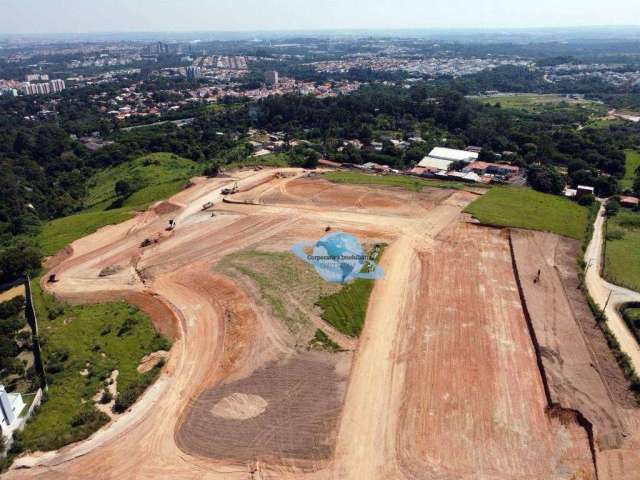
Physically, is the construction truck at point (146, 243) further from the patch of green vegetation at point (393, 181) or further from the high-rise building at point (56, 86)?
the high-rise building at point (56, 86)

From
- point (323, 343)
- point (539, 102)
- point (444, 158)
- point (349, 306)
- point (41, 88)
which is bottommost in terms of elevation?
point (323, 343)

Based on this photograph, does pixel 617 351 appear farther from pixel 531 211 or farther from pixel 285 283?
pixel 531 211

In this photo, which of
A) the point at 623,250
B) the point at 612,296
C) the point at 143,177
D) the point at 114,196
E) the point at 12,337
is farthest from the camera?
the point at 143,177

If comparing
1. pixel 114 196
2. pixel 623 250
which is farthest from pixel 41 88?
pixel 623 250


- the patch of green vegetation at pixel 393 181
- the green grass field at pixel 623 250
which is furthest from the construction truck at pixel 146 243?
the green grass field at pixel 623 250

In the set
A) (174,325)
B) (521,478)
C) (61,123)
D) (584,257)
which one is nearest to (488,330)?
(521,478)

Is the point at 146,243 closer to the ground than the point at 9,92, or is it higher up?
closer to the ground

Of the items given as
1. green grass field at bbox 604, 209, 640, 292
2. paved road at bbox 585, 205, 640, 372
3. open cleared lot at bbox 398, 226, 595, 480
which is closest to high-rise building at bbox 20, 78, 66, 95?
open cleared lot at bbox 398, 226, 595, 480

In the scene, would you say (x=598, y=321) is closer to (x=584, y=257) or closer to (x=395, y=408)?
(x=584, y=257)
